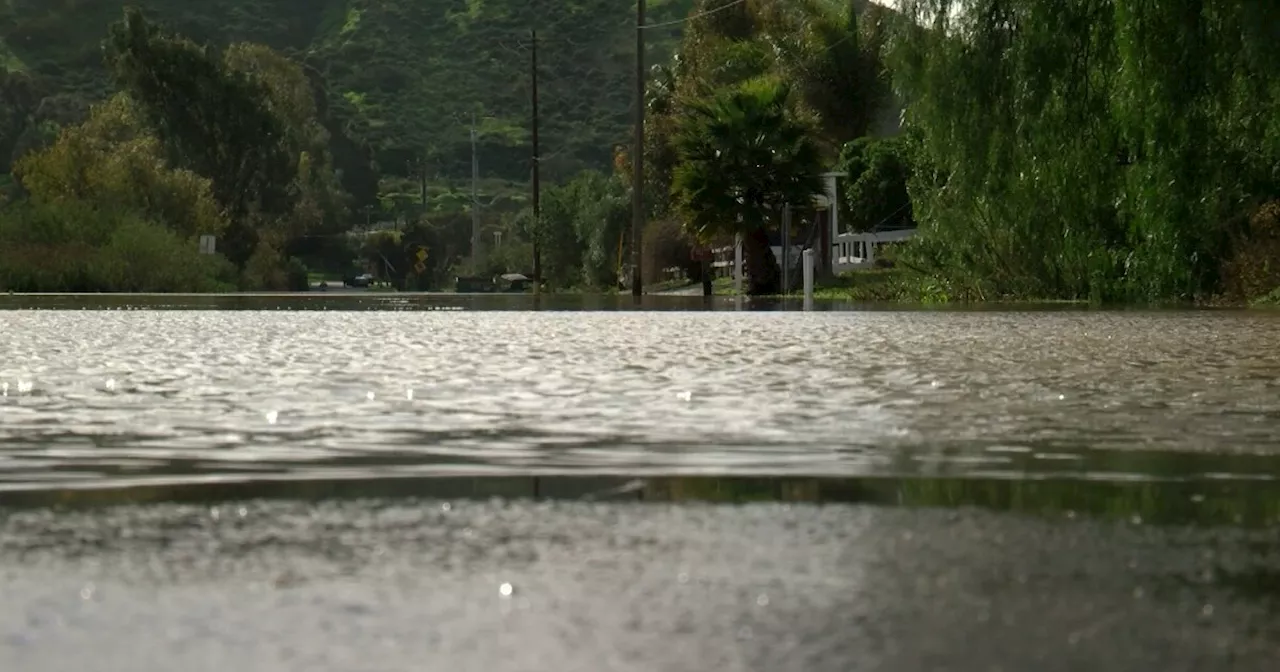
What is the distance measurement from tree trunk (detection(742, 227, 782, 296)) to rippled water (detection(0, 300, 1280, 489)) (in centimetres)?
3451

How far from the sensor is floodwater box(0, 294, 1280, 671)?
3939 millimetres

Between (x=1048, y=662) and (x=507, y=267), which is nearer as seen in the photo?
(x=1048, y=662)

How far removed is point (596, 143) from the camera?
163125mm

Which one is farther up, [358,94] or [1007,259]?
[358,94]

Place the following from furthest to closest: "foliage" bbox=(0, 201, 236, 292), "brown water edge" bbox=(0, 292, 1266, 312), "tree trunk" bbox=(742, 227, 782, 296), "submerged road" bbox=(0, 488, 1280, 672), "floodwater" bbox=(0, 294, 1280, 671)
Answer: "foliage" bbox=(0, 201, 236, 292), "tree trunk" bbox=(742, 227, 782, 296), "brown water edge" bbox=(0, 292, 1266, 312), "floodwater" bbox=(0, 294, 1280, 671), "submerged road" bbox=(0, 488, 1280, 672)

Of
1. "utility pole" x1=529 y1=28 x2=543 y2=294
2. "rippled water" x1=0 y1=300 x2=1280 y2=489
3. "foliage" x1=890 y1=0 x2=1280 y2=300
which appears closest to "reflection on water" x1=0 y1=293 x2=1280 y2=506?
"rippled water" x1=0 y1=300 x2=1280 y2=489

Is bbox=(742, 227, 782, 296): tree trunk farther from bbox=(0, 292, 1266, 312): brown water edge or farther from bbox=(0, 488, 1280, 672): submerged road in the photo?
bbox=(0, 488, 1280, 672): submerged road

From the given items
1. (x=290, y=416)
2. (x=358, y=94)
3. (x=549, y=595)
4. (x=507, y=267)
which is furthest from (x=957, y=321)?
(x=358, y=94)

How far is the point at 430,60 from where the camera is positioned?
180 meters

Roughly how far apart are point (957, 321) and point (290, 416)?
1509cm

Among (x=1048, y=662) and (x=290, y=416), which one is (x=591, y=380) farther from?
(x=1048, y=662)

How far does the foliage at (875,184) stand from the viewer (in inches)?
2336

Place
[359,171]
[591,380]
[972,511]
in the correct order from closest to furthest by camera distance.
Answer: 1. [972,511]
2. [591,380]
3. [359,171]

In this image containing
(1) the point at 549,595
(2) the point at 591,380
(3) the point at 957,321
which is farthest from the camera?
(3) the point at 957,321
